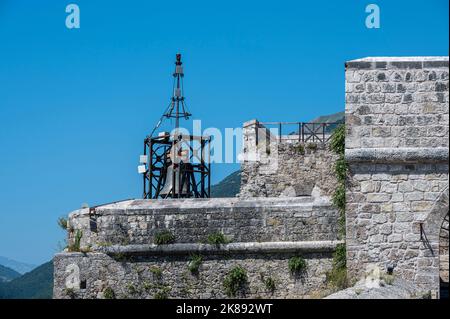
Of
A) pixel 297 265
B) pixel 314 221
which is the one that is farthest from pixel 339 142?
pixel 297 265

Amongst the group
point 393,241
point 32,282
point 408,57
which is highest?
point 408,57

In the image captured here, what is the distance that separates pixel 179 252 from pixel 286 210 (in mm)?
2362

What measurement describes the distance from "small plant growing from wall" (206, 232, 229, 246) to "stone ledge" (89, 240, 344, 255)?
0.23 feet

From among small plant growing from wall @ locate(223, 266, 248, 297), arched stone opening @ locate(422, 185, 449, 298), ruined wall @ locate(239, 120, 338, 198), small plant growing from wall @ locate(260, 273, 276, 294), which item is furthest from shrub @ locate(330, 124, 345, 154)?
ruined wall @ locate(239, 120, 338, 198)

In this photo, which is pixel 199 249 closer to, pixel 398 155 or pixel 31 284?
pixel 398 155

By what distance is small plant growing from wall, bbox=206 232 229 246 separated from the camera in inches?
794

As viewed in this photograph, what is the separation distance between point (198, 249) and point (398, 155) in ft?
15.5

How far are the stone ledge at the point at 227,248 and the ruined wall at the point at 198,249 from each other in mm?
20

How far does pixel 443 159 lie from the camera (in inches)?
707

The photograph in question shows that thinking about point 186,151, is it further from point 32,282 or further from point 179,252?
point 32,282

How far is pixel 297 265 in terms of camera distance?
19859 mm
